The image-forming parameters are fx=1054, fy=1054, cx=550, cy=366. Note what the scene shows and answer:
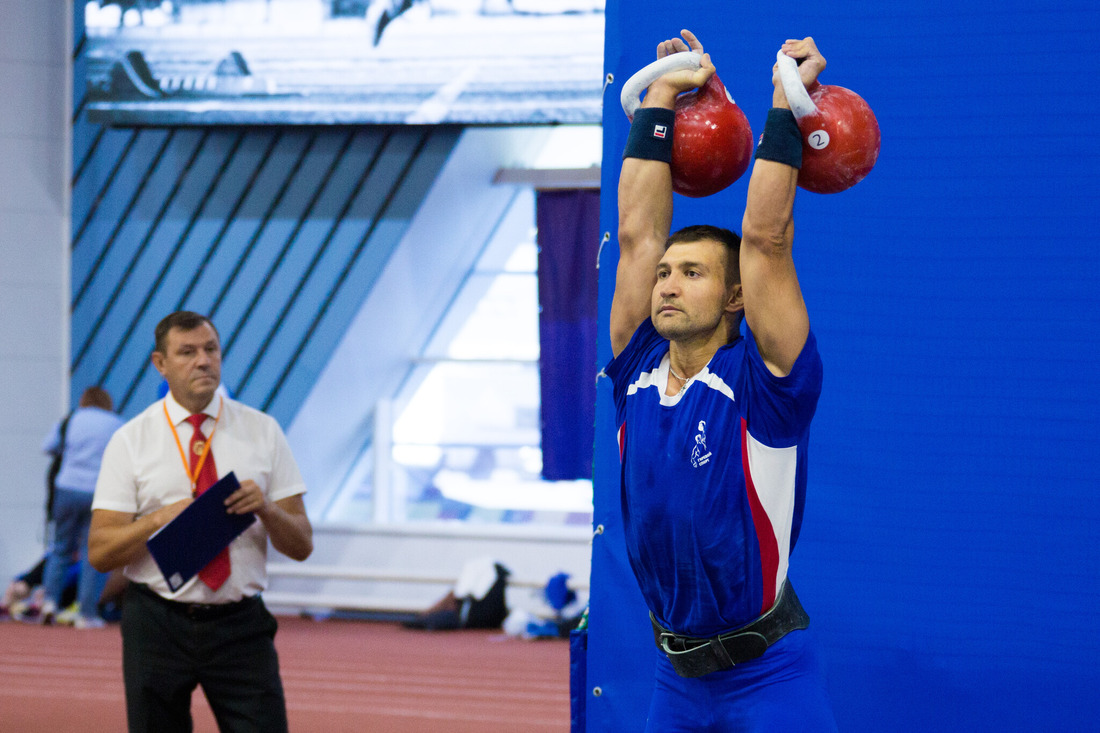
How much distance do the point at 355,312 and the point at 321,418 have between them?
0.88 m

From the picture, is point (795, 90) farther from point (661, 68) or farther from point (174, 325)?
point (174, 325)

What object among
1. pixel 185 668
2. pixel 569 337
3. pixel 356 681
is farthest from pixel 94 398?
pixel 185 668

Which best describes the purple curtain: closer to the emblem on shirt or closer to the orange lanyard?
the orange lanyard

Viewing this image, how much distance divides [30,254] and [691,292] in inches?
308

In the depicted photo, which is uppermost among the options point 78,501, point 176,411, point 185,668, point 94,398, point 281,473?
point 176,411

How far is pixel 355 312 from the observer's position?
795cm

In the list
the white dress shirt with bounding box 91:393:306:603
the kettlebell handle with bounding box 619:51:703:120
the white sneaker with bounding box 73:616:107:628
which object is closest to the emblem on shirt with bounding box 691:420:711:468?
the kettlebell handle with bounding box 619:51:703:120

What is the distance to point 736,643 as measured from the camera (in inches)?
68.2

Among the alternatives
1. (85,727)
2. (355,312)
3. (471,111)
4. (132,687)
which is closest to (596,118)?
(471,111)

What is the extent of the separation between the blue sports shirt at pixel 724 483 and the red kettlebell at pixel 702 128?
0.35m

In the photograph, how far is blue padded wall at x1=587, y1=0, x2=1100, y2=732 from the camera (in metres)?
2.51

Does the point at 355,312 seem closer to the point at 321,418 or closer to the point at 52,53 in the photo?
the point at 321,418

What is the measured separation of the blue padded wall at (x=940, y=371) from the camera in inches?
98.9

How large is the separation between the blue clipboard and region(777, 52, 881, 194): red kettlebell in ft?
5.10
